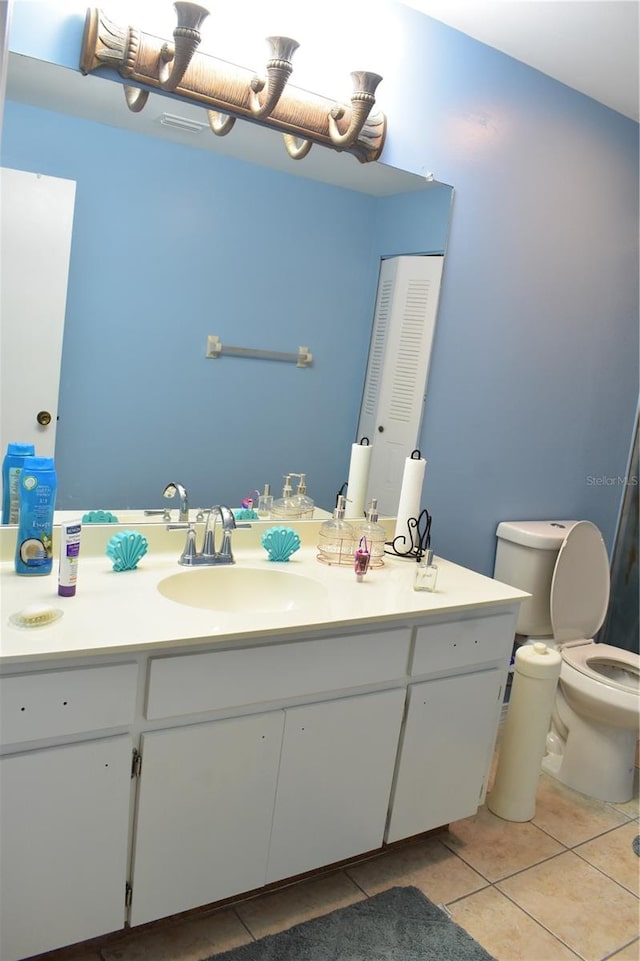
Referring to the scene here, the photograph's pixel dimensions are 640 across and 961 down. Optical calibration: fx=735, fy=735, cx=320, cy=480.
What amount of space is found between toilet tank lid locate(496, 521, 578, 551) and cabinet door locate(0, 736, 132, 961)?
1.74m

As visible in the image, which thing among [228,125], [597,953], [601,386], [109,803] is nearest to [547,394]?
[601,386]

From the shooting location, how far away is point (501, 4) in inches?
84.4

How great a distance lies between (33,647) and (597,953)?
5.23ft

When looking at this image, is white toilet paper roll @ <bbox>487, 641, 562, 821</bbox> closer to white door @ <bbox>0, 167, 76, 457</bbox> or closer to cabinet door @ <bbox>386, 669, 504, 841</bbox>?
cabinet door @ <bbox>386, 669, 504, 841</bbox>

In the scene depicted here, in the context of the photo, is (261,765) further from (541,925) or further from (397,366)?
(397,366)

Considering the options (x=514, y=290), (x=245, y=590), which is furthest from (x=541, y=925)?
(x=514, y=290)

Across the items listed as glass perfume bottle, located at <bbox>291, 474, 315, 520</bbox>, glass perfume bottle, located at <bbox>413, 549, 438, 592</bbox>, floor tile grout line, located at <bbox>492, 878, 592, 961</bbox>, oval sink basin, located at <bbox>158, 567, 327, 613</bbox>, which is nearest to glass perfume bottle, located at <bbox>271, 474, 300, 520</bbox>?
glass perfume bottle, located at <bbox>291, 474, 315, 520</bbox>

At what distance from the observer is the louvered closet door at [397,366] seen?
2.32 m

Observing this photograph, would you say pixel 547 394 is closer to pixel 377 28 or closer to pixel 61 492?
pixel 377 28

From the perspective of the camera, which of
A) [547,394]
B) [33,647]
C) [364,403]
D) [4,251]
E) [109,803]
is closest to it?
[33,647]

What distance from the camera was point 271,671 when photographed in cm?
166

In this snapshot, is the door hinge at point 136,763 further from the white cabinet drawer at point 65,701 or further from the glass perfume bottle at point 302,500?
the glass perfume bottle at point 302,500

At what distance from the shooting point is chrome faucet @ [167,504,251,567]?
77.2 inches

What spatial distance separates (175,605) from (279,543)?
1.61 ft
